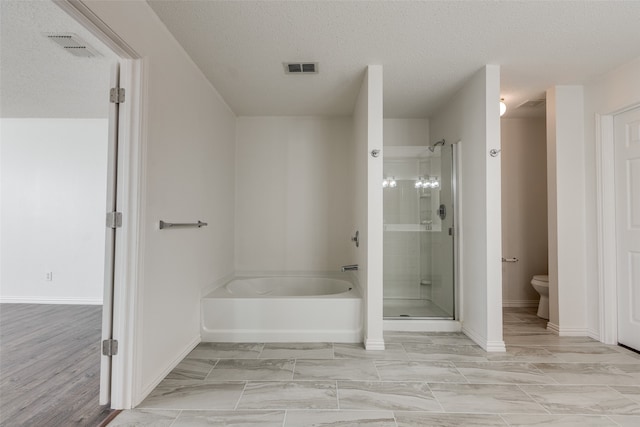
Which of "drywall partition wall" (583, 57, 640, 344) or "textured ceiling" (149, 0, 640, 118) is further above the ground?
"textured ceiling" (149, 0, 640, 118)

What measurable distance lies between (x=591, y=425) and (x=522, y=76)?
8.29 feet

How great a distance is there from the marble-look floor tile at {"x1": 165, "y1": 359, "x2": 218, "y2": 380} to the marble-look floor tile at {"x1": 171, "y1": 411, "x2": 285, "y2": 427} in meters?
0.41

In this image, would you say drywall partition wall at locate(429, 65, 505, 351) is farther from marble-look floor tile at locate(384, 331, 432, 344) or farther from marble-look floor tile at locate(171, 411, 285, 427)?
marble-look floor tile at locate(171, 411, 285, 427)

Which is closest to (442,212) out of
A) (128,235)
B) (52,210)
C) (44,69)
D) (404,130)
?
(404,130)

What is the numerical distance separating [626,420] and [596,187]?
1903 millimetres

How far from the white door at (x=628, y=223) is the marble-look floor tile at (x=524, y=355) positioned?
2.40ft

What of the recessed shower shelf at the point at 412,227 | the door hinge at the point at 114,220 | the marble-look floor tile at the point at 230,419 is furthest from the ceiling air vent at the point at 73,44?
the recessed shower shelf at the point at 412,227

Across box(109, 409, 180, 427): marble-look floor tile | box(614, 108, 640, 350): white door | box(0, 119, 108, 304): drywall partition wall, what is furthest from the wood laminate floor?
box(614, 108, 640, 350): white door

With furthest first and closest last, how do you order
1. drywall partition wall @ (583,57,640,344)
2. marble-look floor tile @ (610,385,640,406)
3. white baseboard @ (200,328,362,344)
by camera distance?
white baseboard @ (200,328,362,344) < drywall partition wall @ (583,57,640,344) < marble-look floor tile @ (610,385,640,406)

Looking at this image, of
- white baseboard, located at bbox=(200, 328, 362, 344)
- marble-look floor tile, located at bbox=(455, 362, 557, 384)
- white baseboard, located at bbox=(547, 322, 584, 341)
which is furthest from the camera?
white baseboard, located at bbox=(547, 322, 584, 341)

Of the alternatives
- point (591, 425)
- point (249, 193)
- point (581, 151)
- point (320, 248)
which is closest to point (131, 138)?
point (249, 193)

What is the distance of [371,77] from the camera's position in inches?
100

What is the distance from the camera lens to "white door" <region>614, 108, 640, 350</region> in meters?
2.49

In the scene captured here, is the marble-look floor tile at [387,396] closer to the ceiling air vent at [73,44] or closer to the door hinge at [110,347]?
the door hinge at [110,347]
